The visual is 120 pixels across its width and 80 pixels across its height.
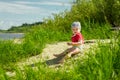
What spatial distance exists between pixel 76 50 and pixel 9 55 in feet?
6.91

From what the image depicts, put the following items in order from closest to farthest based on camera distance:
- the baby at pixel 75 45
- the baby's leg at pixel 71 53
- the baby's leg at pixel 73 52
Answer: the baby's leg at pixel 71 53
the baby's leg at pixel 73 52
the baby at pixel 75 45

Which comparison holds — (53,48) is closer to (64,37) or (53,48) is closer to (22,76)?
(64,37)

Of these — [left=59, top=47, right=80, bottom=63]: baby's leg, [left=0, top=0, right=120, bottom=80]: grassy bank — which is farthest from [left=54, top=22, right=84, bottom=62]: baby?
[left=0, top=0, right=120, bottom=80]: grassy bank

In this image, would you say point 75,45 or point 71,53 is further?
point 75,45

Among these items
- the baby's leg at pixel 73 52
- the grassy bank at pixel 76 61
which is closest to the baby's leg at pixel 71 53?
the baby's leg at pixel 73 52

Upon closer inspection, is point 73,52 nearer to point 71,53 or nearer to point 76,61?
point 71,53

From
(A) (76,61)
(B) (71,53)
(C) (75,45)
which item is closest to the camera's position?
(A) (76,61)

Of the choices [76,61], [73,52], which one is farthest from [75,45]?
[76,61]

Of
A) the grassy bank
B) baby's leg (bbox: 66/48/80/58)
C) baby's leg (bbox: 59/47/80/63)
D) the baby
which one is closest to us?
the grassy bank

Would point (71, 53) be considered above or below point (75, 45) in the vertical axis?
below

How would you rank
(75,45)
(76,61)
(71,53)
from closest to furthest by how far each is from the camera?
(76,61) → (71,53) → (75,45)

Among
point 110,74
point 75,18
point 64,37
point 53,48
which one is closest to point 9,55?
point 53,48

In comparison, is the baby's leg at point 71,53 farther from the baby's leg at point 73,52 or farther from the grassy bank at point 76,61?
the grassy bank at point 76,61

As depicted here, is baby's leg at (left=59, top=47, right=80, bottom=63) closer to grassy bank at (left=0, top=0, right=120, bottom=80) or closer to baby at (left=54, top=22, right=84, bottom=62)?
baby at (left=54, top=22, right=84, bottom=62)
